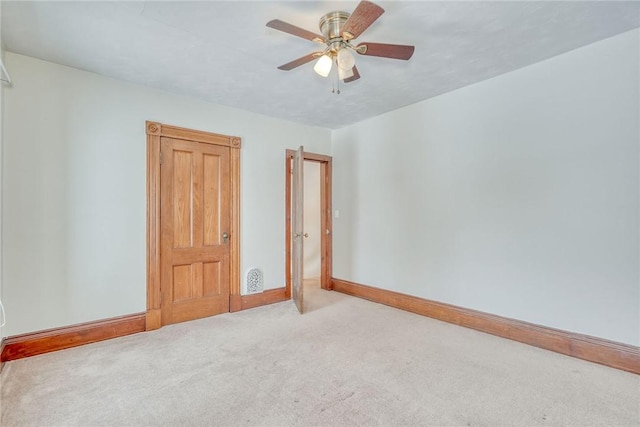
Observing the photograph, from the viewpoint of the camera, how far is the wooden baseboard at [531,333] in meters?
2.33

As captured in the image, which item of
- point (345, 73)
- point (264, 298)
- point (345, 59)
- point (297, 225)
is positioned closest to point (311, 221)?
point (297, 225)

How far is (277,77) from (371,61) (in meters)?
0.93

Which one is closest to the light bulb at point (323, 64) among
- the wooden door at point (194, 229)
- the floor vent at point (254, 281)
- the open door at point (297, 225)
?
the open door at point (297, 225)

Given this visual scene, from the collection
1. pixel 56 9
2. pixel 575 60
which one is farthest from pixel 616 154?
pixel 56 9

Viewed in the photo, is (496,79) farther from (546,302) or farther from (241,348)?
(241,348)

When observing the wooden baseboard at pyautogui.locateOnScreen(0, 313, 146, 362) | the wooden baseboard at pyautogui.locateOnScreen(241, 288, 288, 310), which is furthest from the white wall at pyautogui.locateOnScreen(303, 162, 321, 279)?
the wooden baseboard at pyautogui.locateOnScreen(0, 313, 146, 362)

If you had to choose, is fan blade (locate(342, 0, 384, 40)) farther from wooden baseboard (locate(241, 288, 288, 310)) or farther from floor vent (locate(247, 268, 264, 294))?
wooden baseboard (locate(241, 288, 288, 310))

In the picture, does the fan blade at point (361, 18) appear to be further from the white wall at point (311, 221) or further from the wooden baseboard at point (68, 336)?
the white wall at point (311, 221)

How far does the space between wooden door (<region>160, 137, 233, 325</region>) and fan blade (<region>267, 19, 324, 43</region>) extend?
6.89ft

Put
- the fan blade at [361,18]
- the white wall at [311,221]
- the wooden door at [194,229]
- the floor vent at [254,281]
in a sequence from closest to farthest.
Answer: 1. the fan blade at [361,18]
2. the wooden door at [194,229]
3. the floor vent at [254,281]
4. the white wall at [311,221]

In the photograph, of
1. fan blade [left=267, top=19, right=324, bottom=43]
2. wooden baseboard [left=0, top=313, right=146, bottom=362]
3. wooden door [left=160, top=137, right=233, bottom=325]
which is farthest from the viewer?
wooden door [left=160, top=137, right=233, bottom=325]

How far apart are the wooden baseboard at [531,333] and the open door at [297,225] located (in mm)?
1186

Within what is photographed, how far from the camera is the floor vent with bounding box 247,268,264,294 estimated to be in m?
3.90

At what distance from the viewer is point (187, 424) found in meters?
1.74
